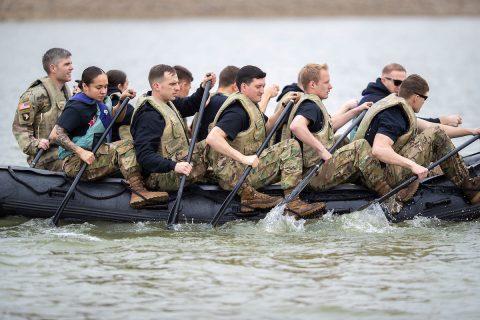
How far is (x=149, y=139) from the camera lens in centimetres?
1177

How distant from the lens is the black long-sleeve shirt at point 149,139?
1162cm

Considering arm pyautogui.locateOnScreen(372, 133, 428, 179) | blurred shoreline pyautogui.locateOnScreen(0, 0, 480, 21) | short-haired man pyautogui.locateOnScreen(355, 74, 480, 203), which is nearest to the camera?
arm pyautogui.locateOnScreen(372, 133, 428, 179)

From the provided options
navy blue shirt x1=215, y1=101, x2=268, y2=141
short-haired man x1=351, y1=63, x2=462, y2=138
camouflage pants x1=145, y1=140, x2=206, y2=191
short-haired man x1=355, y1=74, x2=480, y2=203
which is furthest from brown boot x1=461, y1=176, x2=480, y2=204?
camouflage pants x1=145, y1=140, x2=206, y2=191

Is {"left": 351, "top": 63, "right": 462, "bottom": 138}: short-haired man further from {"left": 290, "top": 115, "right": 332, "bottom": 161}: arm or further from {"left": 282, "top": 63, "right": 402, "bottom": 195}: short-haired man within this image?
{"left": 290, "top": 115, "right": 332, "bottom": 161}: arm

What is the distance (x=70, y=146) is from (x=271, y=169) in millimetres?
2136

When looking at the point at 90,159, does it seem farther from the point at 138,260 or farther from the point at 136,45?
the point at 136,45

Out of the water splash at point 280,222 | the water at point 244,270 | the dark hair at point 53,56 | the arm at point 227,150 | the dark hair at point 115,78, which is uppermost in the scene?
the dark hair at point 53,56

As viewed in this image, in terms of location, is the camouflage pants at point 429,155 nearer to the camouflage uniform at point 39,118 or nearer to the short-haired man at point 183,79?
the short-haired man at point 183,79

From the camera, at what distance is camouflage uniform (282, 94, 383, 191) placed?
11.9 metres

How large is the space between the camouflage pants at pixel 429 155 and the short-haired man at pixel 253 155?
862mm

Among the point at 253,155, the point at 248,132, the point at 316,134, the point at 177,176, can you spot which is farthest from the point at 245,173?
the point at 316,134

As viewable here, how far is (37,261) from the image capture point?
35.2 feet

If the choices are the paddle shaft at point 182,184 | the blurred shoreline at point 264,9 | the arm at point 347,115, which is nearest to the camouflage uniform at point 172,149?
the paddle shaft at point 182,184

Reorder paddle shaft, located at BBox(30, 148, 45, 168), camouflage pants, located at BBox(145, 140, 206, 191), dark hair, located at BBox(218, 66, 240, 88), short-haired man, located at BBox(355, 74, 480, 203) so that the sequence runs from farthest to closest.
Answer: dark hair, located at BBox(218, 66, 240, 88)
paddle shaft, located at BBox(30, 148, 45, 168)
camouflage pants, located at BBox(145, 140, 206, 191)
short-haired man, located at BBox(355, 74, 480, 203)
